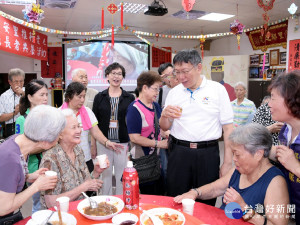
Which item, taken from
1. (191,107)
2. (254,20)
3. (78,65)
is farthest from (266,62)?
(191,107)

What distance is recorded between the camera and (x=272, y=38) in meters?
6.56

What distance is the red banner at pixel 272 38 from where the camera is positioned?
6142mm

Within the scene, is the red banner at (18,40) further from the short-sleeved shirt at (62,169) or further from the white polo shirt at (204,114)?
the white polo shirt at (204,114)

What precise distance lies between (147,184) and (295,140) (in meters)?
1.21

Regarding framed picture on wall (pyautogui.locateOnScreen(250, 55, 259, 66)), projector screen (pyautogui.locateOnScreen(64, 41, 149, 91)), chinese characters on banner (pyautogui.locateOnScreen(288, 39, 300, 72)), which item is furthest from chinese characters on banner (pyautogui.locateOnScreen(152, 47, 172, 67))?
chinese characters on banner (pyautogui.locateOnScreen(288, 39, 300, 72))

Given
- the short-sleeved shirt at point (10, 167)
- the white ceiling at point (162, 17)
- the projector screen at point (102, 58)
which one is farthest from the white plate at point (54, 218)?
the projector screen at point (102, 58)

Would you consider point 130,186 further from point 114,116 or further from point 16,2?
point 16,2

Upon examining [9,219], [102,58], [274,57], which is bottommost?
[9,219]

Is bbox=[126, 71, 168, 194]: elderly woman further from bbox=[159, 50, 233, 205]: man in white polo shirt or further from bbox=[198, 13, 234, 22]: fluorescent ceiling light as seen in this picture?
bbox=[198, 13, 234, 22]: fluorescent ceiling light

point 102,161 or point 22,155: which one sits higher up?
point 22,155

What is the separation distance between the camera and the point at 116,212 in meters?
1.25

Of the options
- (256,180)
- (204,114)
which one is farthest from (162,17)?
(256,180)

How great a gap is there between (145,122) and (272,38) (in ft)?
18.8

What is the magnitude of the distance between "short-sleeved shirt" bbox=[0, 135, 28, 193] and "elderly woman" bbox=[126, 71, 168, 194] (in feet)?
3.62
